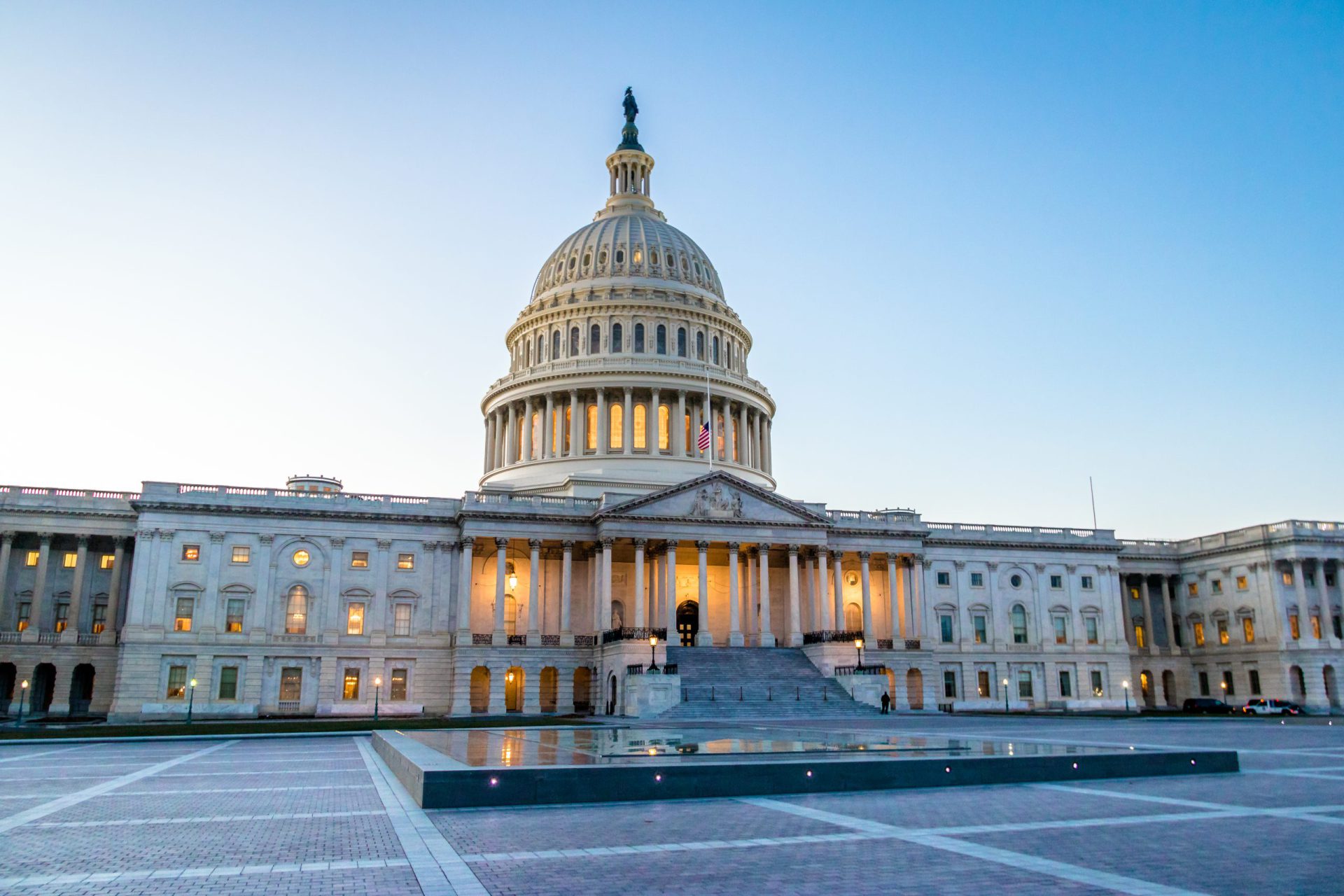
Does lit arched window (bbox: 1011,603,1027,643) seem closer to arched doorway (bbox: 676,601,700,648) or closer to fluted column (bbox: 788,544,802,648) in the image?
fluted column (bbox: 788,544,802,648)

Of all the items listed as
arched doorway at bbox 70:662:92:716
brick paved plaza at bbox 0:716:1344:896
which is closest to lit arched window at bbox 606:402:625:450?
arched doorway at bbox 70:662:92:716

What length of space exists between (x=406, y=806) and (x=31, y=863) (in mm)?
6342

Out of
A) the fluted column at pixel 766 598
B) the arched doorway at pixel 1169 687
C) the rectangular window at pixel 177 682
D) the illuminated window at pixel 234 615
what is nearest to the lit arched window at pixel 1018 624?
the arched doorway at pixel 1169 687

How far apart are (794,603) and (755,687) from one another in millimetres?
12602

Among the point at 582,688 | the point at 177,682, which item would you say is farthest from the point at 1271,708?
the point at 177,682

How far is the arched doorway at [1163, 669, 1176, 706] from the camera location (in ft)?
301

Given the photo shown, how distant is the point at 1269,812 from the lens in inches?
661

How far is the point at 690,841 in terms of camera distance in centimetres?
1458

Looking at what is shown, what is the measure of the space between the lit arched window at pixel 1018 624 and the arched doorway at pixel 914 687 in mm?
11021

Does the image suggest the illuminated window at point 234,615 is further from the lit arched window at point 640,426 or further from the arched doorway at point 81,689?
the lit arched window at point 640,426

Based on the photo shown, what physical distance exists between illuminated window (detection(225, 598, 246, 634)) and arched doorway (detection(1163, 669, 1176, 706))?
245 ft

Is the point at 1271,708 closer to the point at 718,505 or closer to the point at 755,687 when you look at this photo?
the point at 755,687

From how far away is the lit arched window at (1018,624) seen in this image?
85625 mm

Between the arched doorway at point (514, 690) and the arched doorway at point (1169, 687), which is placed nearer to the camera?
the arched doorway at point (514, 690)
